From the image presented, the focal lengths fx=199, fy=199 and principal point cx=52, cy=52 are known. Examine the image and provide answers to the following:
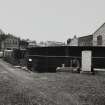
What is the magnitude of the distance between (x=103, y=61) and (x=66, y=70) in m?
5.52

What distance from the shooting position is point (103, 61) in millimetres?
22016

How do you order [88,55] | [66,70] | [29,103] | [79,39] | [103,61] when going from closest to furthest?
[29,103]
[88,55]
[66,70]
[103,61]
[79,39]

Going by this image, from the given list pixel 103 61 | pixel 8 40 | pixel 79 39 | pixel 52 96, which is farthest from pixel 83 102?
pixel 8 40

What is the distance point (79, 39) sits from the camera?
41844 millimetres

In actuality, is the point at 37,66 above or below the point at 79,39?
below

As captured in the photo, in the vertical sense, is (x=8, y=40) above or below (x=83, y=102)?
above

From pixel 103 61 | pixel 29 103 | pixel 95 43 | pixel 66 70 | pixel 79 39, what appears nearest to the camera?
pixel 29 103

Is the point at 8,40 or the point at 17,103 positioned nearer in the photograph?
the point at 17,103

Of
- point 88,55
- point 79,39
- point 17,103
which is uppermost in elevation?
point 79,39

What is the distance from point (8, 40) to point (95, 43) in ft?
172

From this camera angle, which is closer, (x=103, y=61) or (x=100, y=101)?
(x=100, y=101)

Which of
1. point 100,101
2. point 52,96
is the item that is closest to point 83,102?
point 100,101

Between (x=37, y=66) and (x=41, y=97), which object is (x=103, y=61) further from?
(x=41, y=97)

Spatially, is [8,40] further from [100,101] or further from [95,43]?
[100,101]
